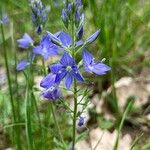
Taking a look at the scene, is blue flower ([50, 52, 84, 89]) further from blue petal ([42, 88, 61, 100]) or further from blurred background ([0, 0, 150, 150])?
blurred background ([0, 0, 150, 150])

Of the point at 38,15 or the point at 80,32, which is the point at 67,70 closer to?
the point at 80,32

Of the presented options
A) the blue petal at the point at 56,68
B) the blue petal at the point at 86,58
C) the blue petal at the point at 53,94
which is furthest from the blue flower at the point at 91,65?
the blue petal at the point at 53,94

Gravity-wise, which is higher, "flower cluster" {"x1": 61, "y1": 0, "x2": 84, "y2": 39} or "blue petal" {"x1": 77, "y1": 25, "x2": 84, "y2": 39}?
"flower cluster" {"x1": 61, "y1": 0, "x2": 84, "y2": 39}

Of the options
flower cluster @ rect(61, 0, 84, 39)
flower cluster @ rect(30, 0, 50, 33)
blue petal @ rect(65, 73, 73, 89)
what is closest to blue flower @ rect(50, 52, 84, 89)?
blue petal @ rect(65, 73, 73, 89)

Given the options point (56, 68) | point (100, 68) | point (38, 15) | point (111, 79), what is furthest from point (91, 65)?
point (111, 79)

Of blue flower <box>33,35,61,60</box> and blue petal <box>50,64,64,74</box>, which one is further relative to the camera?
blue flower <box>33,35,61,60</box>

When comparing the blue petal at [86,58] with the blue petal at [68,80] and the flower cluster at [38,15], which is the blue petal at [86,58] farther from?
Result: the flower cluster at [38,15]
